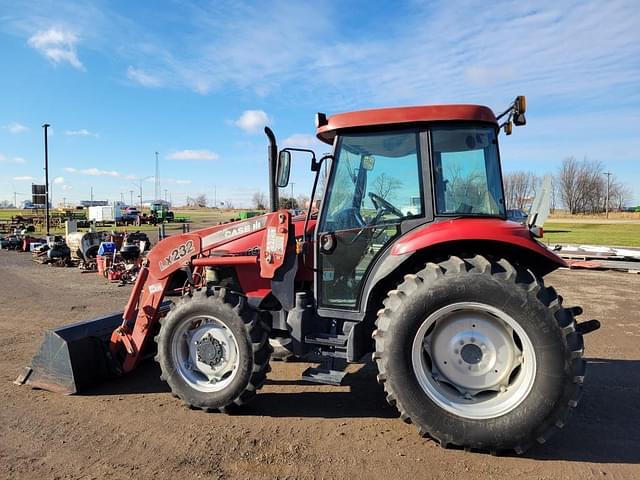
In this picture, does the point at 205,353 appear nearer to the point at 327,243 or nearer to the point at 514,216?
the point at 327,243

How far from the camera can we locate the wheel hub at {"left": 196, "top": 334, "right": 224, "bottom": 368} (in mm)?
4074

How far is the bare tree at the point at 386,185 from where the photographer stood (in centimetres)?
389

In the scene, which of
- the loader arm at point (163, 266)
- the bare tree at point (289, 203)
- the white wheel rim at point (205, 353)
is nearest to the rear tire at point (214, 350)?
the white wheel rim at point (205, 353)

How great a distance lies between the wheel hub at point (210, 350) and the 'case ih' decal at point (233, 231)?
0.99 metres

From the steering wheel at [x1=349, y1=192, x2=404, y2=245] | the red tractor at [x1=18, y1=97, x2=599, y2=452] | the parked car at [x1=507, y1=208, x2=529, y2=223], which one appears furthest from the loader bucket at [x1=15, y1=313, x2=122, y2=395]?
the parked car at [x1=507, y1=208, x2=529, y2=223]

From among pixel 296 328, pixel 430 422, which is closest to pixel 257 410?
pixel 296 328

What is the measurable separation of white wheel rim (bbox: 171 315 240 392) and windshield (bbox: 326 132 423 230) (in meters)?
1.37

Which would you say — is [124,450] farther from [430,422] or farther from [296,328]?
[430,422]

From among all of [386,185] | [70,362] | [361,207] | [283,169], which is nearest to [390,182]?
[386,185]

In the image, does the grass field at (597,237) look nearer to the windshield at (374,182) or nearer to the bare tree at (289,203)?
the bare tree at (289,203)

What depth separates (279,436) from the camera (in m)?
3.61

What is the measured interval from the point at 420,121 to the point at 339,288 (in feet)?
5.14

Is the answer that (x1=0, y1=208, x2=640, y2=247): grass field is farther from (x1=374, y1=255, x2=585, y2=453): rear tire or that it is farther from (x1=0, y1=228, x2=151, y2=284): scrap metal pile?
(x1=374, y1=255, x2=585, y2=453): rear tire

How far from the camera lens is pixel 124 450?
341 centimetres
